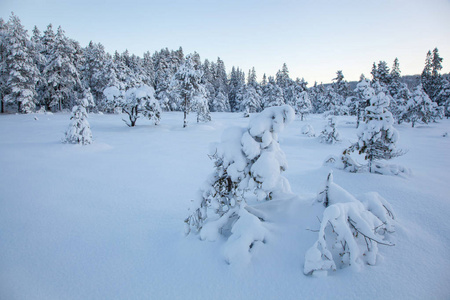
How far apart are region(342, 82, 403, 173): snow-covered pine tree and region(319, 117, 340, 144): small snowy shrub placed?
13473 mm

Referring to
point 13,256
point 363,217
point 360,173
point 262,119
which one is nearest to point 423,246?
point 363,217

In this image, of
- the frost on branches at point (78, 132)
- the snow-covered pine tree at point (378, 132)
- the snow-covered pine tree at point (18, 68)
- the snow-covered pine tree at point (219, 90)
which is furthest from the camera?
the snow-covered pine tree at point (219, 90)

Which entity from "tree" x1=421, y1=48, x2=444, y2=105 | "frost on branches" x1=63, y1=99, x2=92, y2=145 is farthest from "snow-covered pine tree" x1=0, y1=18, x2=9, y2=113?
"tree" x1=421, y1=48, x2=444, y2=105

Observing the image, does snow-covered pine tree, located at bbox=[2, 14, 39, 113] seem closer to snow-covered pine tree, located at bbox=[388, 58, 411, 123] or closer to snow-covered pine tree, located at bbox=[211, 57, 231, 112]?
snow-covered pine tree, located at bbox=[211, 57, 231, 112]

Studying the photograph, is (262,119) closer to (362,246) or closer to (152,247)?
(362,246)

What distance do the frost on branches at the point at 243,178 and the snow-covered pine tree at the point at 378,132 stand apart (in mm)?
6145

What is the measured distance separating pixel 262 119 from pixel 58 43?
145 ft

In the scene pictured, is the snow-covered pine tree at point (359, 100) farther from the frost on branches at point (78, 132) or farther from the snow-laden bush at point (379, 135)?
the frost on branches at point (78, 132)

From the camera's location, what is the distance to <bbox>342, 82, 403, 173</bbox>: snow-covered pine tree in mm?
8062

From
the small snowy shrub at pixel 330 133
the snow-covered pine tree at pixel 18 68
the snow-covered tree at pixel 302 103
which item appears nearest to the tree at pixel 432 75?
the snow-covered tree at pixel 302 103

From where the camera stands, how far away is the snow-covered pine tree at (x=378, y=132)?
8062 mm

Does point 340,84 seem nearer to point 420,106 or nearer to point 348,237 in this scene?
point 420,106

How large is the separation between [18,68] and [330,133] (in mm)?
41812

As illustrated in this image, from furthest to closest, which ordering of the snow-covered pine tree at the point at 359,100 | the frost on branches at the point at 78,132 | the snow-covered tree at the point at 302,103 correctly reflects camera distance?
the snow-covered tree at the point at 302,103 → the snow-covered pine tree at the point at 359,100 → the frost on branches at the point at 78,132
